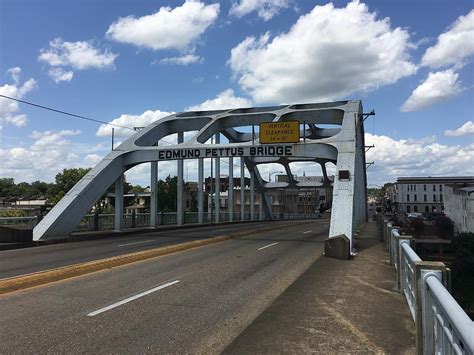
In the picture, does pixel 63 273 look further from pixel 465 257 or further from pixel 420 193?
pixel 420 193

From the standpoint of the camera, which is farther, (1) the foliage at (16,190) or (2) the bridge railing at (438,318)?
(1) the foliage at (16,190)

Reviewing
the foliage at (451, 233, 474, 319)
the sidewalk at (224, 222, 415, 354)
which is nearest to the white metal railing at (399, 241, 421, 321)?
the sidewalk at (224, 222, 415, 354)

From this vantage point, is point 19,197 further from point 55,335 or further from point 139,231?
point 55,335

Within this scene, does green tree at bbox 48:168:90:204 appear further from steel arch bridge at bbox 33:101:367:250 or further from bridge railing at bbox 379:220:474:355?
bridge railing at bbox 379:220:474:355

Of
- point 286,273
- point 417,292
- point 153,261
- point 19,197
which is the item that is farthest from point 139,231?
point 19,197

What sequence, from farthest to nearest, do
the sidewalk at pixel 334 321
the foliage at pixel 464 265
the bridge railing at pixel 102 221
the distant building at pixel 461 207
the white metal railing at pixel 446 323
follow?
the distant building at pixel 461 207, the foliage at pixel 464 265, the bridge railing at pixel 102 221, the sidewalk at pixel 334 321, the white metal railing at pixel 446 323

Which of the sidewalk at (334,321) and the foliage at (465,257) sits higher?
the sidewalk at (334,321)

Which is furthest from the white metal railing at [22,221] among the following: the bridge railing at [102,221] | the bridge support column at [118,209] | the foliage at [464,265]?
the foliage at [464,265]

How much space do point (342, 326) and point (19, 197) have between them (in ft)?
597

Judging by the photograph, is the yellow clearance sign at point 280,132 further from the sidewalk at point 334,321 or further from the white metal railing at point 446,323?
A: the white metal railing at point 446,323

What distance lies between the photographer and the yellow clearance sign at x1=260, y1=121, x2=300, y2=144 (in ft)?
83.5

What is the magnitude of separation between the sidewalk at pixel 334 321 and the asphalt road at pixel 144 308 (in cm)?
34

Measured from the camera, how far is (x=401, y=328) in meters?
6.49

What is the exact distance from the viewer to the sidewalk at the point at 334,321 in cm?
568
